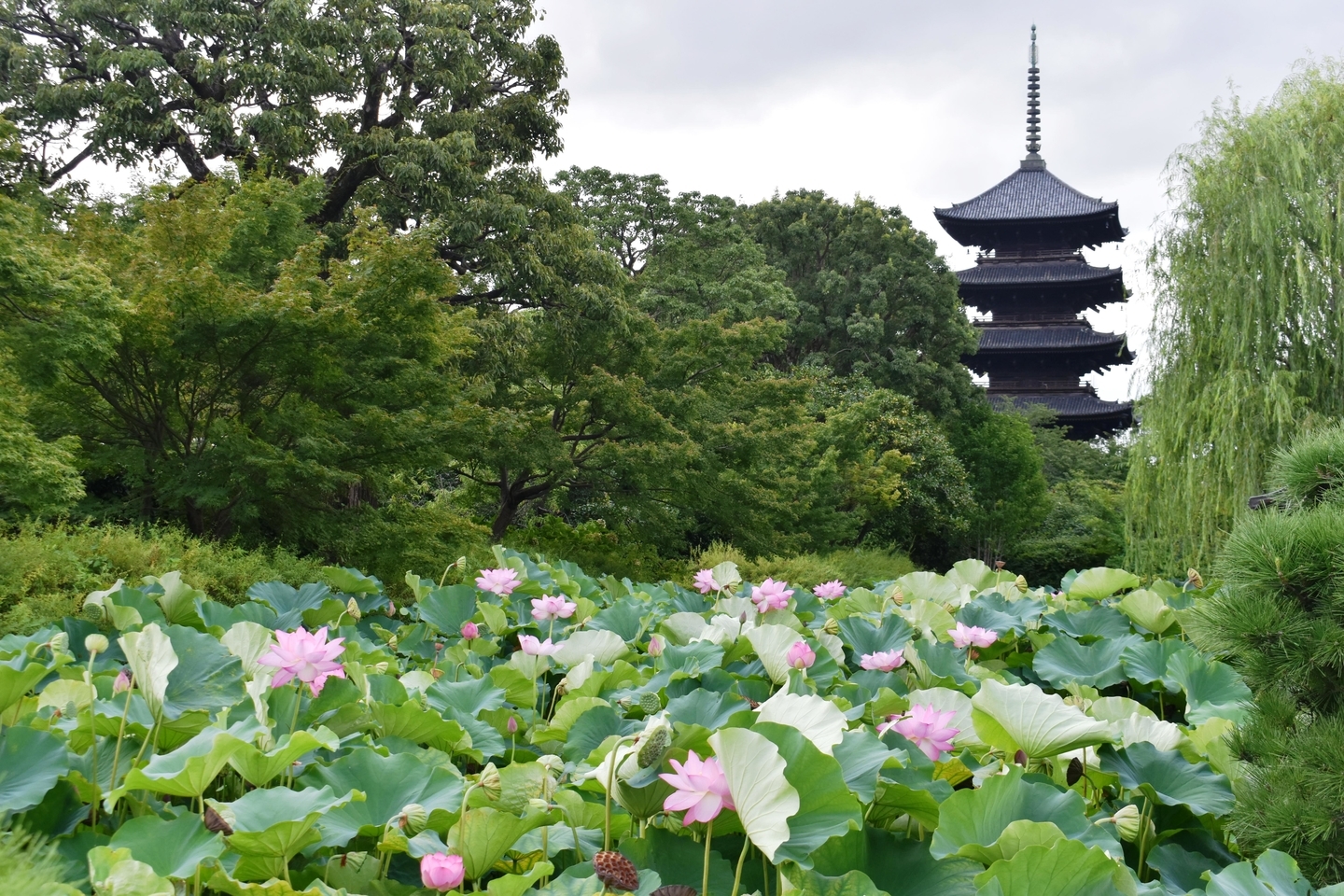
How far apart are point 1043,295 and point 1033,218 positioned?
6.54 feet

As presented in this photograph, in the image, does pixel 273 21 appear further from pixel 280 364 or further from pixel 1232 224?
pixel 1232 224

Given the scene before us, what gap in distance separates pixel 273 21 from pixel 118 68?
1531 millimetres

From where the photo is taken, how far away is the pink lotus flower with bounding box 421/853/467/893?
2.81 feet

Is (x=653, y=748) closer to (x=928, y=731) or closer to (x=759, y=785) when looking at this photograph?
(x=759, y=785)

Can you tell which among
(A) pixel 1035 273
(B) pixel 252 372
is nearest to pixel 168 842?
(B) pixel 252 372

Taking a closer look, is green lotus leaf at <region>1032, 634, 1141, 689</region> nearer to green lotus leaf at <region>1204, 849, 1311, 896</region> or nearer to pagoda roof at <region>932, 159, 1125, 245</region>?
green lotus leaf at <region>1204, 849, 1311, 896</region>

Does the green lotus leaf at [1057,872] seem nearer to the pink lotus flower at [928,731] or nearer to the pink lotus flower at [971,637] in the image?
the pink lotus flower at [928,731]

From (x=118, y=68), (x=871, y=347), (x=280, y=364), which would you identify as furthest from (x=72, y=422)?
(x=871, y=347)

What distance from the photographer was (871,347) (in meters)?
19.3

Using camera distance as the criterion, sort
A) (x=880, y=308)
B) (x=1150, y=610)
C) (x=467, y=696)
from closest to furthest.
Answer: (x=467, y=696)
(x=1150, y=610)
(x=880, y=308)

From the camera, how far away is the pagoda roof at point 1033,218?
83.2 ft

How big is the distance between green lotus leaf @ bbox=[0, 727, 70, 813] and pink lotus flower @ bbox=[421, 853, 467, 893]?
0.43 meters

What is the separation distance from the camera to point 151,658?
44.8 inches

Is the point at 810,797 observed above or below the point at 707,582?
above
